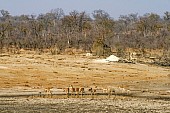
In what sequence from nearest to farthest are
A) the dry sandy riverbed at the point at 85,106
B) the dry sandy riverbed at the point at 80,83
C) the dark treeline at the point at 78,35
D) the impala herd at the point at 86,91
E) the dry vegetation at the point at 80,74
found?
the dry sandy riverbed at the point at 85,106, the dry sandy riverbed at the point at 80,83, the dry vegetation at the point at 80,74, the impala herd at the point at 86,91, the dark treeline at the point at 78,35

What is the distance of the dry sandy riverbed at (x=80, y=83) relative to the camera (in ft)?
102

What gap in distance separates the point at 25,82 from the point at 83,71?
10664 mm

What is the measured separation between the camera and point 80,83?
4884cm

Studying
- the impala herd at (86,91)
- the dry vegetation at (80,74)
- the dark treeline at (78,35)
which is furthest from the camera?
the dark treeline at (78,35)

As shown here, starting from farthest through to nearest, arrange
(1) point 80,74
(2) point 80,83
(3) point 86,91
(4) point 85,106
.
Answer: (1) point 80,74
(2) point 80,83
(3) point 86,91
(4) point 85,106

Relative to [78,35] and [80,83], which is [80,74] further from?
[78,35]

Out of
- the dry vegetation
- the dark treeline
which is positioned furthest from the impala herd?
the dark treeline

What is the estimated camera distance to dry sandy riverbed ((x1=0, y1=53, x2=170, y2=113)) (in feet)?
102

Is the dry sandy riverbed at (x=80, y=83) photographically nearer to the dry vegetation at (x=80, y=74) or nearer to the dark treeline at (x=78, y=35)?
the dry vegetation at (x=80, y=74)

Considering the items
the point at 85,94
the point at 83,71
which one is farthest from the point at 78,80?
the point at 85,94

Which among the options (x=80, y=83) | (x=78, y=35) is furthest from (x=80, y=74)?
(x=78, y=35)

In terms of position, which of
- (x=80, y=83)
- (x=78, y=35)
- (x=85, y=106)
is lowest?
(x=85, y=106)

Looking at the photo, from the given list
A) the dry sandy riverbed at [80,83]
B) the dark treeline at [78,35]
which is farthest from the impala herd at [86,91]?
the dark treeline at [78,35]

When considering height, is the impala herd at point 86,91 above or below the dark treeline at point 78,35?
below
